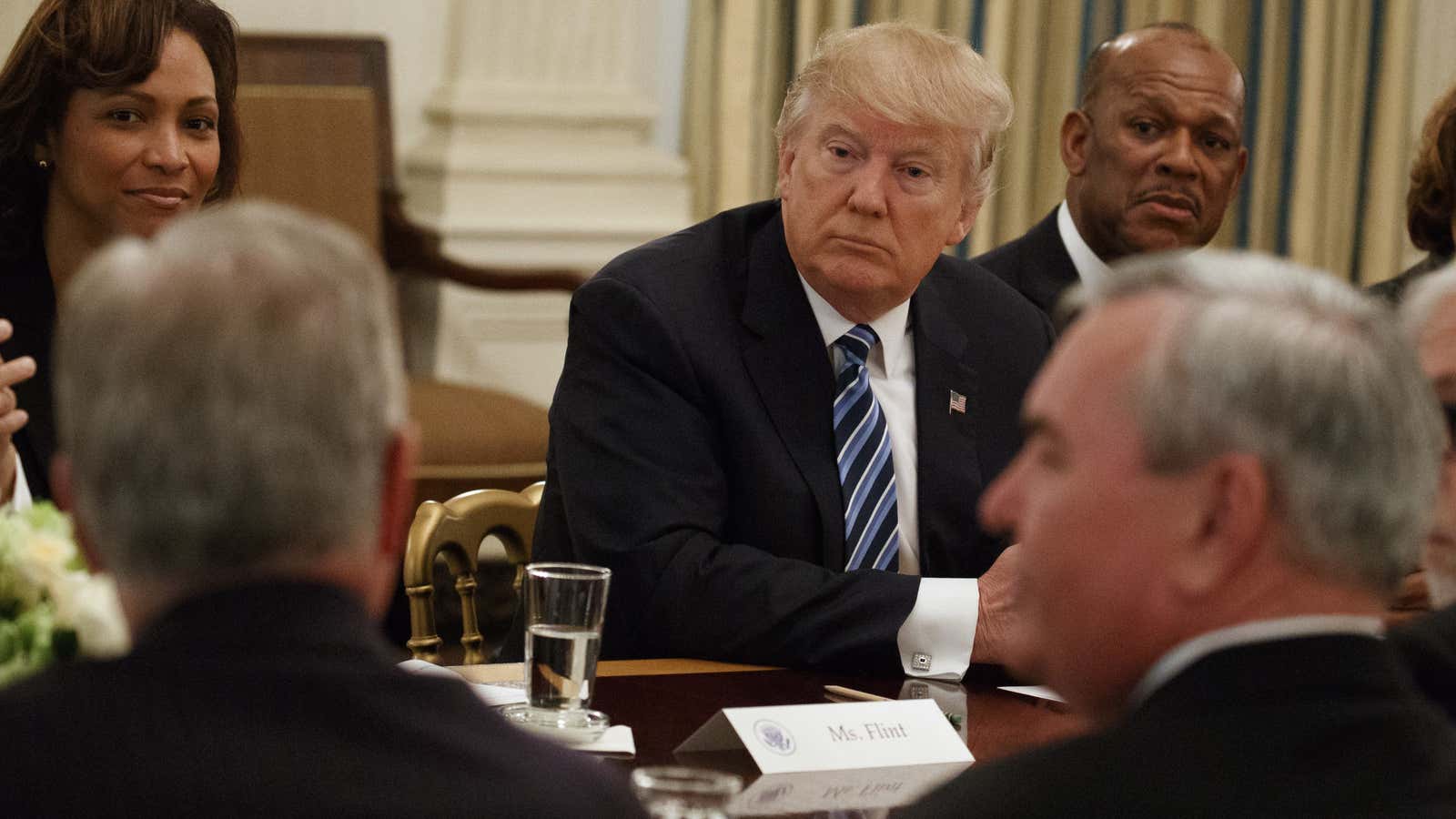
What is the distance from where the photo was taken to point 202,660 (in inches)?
35.1

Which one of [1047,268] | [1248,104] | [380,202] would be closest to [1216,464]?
[1047,268]

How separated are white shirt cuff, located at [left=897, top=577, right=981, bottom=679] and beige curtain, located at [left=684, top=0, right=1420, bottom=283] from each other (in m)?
3.18

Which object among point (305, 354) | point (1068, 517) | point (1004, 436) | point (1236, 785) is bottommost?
point (1004, 436)

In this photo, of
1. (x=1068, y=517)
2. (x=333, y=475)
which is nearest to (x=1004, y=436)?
(x=1068, y=517)

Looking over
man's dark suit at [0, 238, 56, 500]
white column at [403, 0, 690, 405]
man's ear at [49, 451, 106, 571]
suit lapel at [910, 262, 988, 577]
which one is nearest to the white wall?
white column at [403, 0, 690, 405]

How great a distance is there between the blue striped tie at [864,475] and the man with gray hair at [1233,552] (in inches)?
55.6

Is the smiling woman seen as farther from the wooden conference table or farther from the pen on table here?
the pen on table

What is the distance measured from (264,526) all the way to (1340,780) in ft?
1.86

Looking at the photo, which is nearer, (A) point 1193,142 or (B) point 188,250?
(B) point 188,250

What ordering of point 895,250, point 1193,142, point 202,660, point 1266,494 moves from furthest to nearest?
point 1193,142 < point 895,250 < point 1266,494 < point 202,660

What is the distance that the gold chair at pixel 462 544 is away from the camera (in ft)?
8.16

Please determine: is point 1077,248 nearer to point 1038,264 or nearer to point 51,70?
point 1038,264

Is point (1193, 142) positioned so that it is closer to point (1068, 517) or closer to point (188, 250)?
point (1068, 517)

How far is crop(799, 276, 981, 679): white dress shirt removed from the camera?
7.37ft
